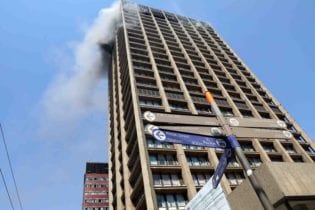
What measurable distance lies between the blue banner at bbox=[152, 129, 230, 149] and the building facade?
79877 mm

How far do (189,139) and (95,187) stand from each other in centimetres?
8638

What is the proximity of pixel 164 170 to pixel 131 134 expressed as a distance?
829 centimetres

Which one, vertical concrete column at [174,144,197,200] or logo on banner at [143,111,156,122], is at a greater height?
vertical concrete column at [174,144,197,200]

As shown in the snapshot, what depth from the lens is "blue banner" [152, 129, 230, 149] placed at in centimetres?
652

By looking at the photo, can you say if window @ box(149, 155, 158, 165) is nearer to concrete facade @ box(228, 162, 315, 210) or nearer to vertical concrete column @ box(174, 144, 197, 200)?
vertical concrete column @ box(174, 144, 197, 200)

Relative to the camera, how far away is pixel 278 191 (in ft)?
31.2

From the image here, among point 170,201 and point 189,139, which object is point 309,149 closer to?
point 170,201

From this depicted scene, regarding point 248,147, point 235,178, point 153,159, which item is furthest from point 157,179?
point 248,147

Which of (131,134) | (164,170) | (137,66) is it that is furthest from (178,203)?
(137,66)

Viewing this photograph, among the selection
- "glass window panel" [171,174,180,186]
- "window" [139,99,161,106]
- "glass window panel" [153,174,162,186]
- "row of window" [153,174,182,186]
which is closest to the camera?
"glass window panel" [153,174,162,186]

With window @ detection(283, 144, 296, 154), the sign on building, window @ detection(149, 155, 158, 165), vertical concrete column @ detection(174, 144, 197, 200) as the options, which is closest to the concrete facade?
the sign on building

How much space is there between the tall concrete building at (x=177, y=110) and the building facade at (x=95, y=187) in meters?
37.9

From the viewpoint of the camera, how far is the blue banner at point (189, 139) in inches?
257

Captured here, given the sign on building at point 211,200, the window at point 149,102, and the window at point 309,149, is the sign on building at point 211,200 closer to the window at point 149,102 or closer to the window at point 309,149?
the window at point 149,102
